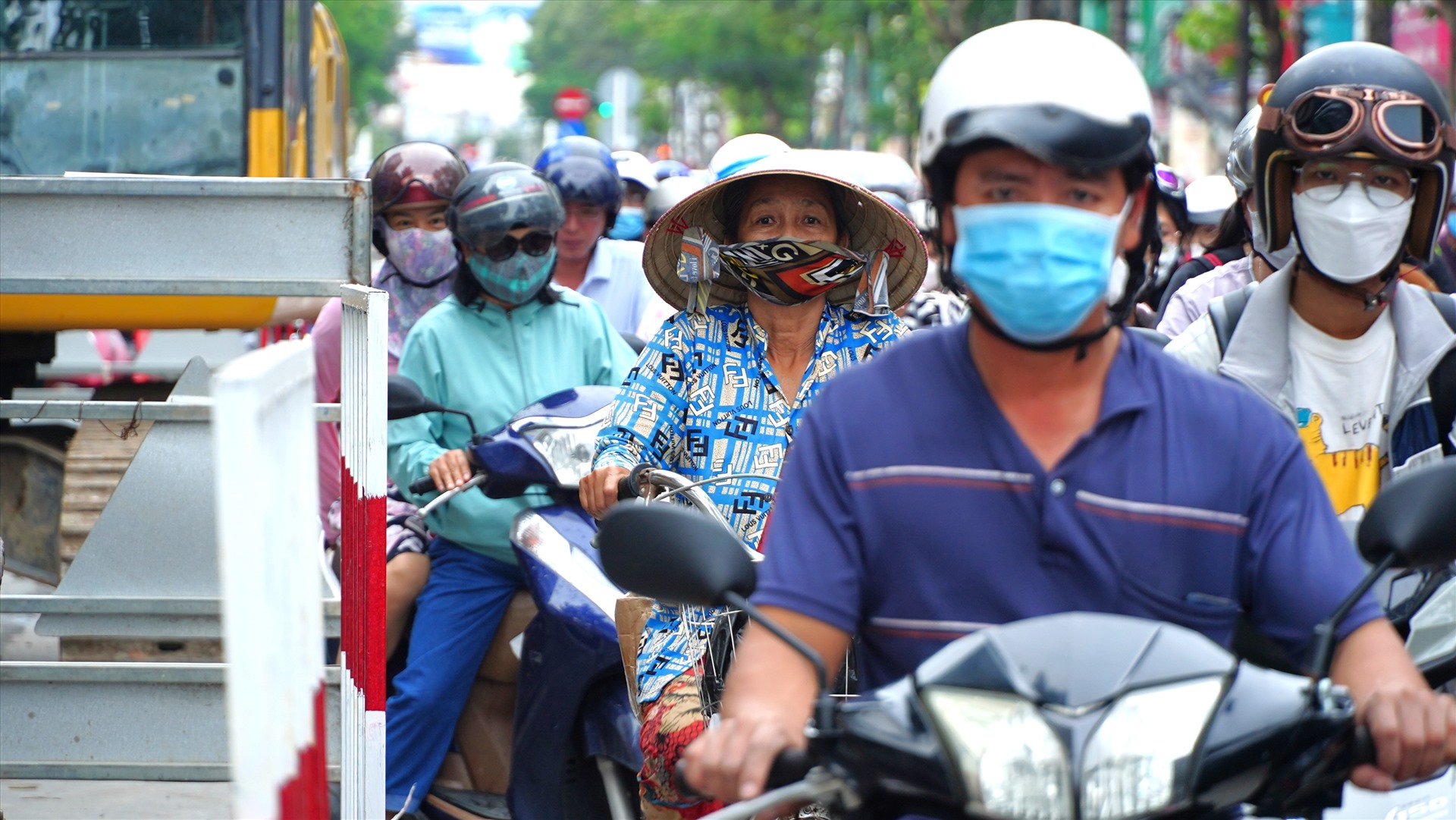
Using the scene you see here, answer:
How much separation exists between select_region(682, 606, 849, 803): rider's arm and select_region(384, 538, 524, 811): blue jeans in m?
2.84

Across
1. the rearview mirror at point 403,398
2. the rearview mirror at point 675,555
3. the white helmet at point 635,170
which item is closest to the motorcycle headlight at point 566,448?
the rearview mirror at point 403,398

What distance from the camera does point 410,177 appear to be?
6.38m

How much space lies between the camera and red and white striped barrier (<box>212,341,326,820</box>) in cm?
179

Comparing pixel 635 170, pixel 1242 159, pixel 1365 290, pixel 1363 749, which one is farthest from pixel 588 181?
pixel 1363 749

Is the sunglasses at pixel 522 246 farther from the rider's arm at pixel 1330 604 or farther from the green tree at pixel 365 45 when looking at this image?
the green tree at pixel 365 45

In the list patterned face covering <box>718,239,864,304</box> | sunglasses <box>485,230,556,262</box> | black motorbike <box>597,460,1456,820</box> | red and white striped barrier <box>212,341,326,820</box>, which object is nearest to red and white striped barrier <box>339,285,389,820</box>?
patterned face covering <box>718,239,864,304</box>

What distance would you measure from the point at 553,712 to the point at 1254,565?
2514 mm

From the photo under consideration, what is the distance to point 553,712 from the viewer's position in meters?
4.49

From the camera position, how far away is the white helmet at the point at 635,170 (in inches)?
398

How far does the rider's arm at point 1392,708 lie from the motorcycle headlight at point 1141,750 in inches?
14.4

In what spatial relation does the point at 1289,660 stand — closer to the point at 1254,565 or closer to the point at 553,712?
the point at 1254,565

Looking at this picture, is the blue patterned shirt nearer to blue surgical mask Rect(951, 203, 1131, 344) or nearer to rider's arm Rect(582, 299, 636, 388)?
rider's arm Rect(582, 299, 636, 388)

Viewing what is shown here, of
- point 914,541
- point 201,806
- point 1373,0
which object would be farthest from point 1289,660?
point 1373,0

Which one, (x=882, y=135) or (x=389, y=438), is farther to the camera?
(x=882, y=135)
